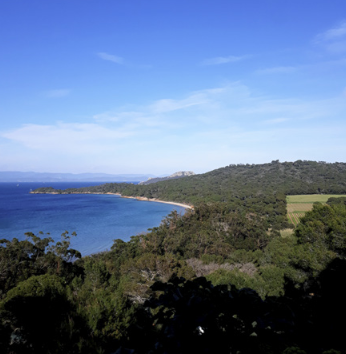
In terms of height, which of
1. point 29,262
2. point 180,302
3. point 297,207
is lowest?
point 29,262

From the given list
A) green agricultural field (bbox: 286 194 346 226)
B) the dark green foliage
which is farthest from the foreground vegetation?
green agricultural field (bbox: 286 194 346 226)

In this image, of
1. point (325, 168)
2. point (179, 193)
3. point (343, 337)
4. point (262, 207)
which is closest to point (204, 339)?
point (343, 337)

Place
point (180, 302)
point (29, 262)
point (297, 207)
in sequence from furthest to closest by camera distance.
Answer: point (297, 207)
point (29, 262)
point (180, 302)

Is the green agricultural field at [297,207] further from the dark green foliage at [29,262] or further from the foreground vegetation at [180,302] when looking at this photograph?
the dark green foliage at [29,262]

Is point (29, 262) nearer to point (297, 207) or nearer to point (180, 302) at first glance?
point (180, 302)

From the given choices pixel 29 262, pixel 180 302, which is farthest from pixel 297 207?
pixel 180 302

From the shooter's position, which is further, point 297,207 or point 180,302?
point 297,207

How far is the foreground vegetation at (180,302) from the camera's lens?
61.1 inches

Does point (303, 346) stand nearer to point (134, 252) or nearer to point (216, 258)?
point (216, 258)

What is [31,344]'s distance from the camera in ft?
21.3

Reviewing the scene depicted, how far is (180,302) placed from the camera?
1.68 metres

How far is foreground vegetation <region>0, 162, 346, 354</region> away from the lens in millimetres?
1553

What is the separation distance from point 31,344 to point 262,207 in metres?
48.6

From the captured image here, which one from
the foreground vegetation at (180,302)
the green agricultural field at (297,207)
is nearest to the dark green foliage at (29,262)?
the foreground vegetation at (180,302)
